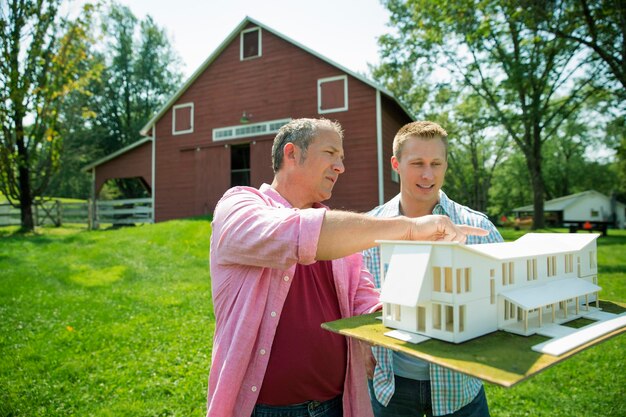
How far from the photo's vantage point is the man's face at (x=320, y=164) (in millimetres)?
2037

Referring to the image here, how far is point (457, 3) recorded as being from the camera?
13.2 metres

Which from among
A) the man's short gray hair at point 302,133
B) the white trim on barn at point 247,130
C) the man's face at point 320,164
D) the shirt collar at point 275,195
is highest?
the white trim on barn at point 247,130

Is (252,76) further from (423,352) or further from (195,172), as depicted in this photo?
(423,352)

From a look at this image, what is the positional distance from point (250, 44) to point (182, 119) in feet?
16.0

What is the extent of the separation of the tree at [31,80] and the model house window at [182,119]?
4007 millimetres

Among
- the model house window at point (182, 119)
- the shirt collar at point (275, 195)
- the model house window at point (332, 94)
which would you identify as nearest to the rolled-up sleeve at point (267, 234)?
the shirt collar at point (275, 195)

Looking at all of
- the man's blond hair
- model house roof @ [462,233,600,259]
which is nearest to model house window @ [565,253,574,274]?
model house roof @ [462,233,600,259]

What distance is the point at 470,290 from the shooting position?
4.40 ft

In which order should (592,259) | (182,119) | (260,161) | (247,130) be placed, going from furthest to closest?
1. (182,119)
2. (247,130)
3. (260,161)
4. (592,259)

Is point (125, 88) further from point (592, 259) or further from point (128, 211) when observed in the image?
point (592, 259)

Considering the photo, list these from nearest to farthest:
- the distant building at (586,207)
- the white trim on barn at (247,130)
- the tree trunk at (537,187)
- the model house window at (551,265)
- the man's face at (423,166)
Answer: the model house window at (551,265), the man's face at (423,166), the white trim on barn at (247,130), the tree trunk at (537,187), the distant building at (586,207)

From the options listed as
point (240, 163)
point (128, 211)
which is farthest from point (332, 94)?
point (128, 211)

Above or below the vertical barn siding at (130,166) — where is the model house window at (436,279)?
below

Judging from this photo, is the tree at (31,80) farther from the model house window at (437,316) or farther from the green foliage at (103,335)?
the model house window at (437,316)
